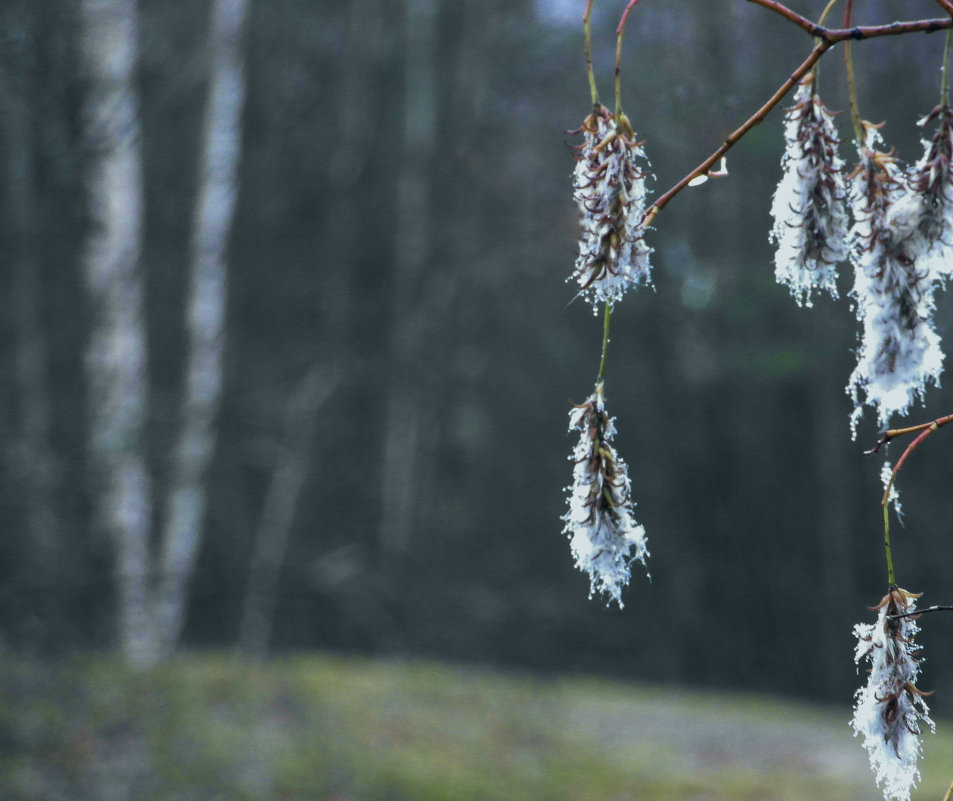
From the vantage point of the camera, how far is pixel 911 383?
86 cm

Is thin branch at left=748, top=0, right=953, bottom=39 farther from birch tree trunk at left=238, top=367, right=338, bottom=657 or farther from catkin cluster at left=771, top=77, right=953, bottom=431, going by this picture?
birch tree trunk at left=238, top=367, right=338, bottom=657

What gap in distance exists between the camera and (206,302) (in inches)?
330

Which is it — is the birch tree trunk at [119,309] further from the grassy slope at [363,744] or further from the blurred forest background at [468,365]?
the grassy slope at [363,744]

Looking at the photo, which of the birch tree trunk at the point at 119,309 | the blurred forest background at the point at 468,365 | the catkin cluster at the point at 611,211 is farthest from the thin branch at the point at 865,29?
the blurred forest background at the point at 468,365

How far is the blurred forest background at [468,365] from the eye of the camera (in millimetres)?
8906

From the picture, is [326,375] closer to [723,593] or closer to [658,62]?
[658,62]

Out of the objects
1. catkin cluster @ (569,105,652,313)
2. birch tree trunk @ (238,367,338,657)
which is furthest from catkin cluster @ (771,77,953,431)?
birch tree trunk @ (238,367,338,657)

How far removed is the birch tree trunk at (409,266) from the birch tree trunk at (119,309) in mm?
3871

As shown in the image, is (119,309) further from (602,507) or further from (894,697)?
(894,697)

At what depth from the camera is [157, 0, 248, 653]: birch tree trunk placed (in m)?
8.13

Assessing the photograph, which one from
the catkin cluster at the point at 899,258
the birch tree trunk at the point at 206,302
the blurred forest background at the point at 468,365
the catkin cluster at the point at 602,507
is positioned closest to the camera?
the catkin cluster at the point at 899,258

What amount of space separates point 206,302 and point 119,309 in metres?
0.98

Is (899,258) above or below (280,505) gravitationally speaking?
above

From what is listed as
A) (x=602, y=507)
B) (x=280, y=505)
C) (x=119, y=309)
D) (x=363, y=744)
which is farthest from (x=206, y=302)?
(x=602, y=507)
